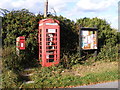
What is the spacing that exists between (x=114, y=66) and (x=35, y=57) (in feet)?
12.6

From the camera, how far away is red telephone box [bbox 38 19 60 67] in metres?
8.77

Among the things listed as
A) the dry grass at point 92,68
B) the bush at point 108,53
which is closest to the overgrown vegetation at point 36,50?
the bush at point 108,53

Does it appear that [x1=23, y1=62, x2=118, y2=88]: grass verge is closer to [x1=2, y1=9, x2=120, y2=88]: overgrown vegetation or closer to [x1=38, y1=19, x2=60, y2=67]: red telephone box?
[x1=2, y1=9, x2=120, y2=88]: overgrown vegetation

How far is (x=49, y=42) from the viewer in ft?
29.7

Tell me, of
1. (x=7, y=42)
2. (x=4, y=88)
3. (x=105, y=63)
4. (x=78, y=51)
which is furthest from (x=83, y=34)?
(x=4, y=88)

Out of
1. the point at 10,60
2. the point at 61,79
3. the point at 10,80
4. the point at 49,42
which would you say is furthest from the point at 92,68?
the point at 10,80

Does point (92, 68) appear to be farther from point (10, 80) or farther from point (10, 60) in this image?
point (10, 80)

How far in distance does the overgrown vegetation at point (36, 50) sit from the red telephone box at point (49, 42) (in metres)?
0.40

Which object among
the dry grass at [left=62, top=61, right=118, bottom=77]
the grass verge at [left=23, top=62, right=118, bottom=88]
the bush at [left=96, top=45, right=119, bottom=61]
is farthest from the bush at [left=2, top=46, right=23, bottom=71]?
the bush at [left=96, top=45, right=119, bottom=61]

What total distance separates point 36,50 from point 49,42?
3.34 feet

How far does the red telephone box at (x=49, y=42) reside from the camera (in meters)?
8.77

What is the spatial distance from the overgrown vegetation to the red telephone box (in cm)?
40

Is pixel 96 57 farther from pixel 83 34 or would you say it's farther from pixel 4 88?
pixel 4 88

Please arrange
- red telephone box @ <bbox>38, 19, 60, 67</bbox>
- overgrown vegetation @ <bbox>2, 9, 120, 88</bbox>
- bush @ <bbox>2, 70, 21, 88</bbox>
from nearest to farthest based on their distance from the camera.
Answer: bush @ <bbox>2, 70, 21, 88</bbox>, overgrown vegetation @ <bbox>2, 9, 120, 88</bbox>, red telephone box @ <bbox>38, 19, 60, 67</bbox>
